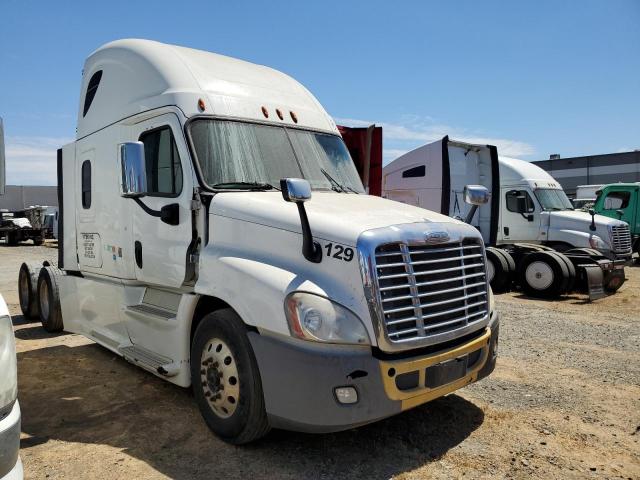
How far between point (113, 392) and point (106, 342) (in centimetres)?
74

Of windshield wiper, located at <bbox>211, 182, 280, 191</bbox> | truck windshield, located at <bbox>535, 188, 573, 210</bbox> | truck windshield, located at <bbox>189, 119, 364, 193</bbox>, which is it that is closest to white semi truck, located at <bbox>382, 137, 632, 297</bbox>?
truck windshield, located at <bbox>535, 188, 573, 210</bbox>

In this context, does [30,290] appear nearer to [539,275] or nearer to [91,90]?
[91,90]

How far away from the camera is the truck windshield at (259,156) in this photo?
14.8 ft

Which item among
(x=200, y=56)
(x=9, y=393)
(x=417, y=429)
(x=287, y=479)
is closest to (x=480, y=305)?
(x=417, y=429)

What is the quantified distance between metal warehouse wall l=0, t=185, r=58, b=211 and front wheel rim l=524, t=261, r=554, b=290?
A: 170ft

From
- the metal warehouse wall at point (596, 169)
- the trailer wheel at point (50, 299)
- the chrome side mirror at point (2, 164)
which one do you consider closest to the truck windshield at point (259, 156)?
the chrome side mirror at point (2, 164)

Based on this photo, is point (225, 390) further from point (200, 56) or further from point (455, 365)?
point (200, 56)

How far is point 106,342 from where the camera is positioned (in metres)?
5.77

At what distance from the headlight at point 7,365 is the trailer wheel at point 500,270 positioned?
10565 millimetres

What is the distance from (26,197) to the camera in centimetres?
5425

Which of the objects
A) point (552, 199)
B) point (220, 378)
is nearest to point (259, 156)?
point (220, 378)

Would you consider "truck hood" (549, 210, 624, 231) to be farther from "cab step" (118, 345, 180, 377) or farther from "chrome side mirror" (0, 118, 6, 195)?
"chrome side mirror" (0, 118, 6, 195)

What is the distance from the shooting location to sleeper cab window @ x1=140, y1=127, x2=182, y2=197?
4.65 meters

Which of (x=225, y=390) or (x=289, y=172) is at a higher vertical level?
(x=289, y=172)
